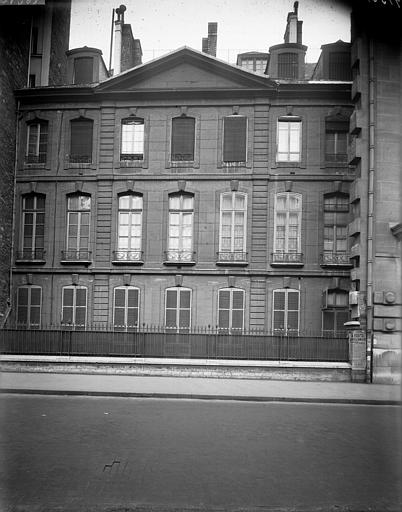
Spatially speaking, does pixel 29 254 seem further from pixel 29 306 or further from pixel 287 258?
pixel 287 258

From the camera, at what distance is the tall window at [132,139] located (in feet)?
13.6

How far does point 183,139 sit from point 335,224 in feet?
5.60

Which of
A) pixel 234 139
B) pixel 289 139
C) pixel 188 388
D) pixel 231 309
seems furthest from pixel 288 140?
pixel 188 388

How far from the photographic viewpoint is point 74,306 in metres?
3.95

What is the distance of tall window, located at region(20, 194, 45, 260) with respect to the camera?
3.27 m

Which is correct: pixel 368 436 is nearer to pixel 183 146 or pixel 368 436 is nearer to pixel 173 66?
pixel 173 66

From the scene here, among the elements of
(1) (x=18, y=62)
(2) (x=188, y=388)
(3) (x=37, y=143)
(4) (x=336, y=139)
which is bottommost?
(2) (x=188, y=388)

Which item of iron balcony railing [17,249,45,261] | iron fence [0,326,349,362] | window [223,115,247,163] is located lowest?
iron fence [0,326,349,362]

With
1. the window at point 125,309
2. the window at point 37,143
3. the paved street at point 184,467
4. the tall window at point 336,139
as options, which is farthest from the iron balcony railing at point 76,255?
the tall window at point 336,139

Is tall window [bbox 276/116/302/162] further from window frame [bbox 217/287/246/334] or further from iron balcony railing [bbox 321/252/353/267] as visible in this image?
window frame [bbox 217/287/246/334]

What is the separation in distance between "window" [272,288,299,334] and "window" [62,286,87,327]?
1.79 m

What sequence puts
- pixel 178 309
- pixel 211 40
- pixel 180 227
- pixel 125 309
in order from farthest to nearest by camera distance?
pixel 178 309 < pixel 180 227 < pixel 125 309 < pixel 211 40

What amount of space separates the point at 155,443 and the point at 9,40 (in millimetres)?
2883

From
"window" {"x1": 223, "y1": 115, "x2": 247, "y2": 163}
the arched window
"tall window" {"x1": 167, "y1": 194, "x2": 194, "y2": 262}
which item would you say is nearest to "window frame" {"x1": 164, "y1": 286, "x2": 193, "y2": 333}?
"tall window" {"x1": 167, "y1": 194, "x2": 194, "y2": 262}
